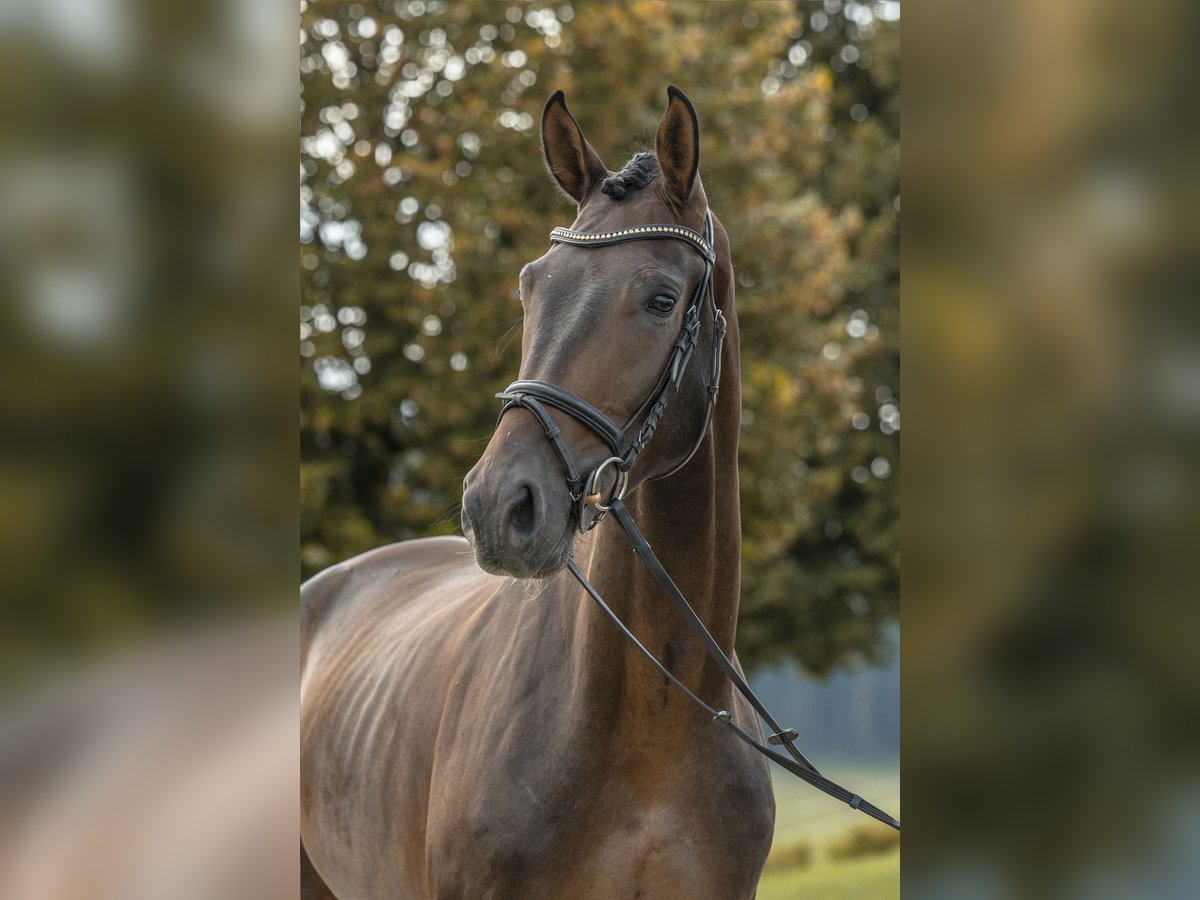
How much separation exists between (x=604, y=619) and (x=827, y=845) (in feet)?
42.5

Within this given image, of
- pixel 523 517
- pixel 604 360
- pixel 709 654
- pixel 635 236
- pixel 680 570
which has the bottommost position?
pixel 709 654

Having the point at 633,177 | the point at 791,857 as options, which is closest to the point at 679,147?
the point at 633,177

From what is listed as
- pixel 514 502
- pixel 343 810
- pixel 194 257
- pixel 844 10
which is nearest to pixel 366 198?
pixel 343 810

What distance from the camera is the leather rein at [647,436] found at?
251 centimetres

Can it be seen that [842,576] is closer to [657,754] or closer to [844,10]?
[844,10]

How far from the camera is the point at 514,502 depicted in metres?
2.38

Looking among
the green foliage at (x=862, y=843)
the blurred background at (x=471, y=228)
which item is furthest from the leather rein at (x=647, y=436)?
the green foliage at (x=862, y=843)

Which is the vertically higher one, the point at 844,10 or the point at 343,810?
the point at 844,10

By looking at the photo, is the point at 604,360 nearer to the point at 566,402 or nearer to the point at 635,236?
the point at 566,402

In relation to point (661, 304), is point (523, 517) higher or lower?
lower

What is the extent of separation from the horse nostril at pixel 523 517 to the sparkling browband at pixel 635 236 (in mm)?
622

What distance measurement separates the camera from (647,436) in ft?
8.63

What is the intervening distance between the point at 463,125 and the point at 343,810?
765 cm

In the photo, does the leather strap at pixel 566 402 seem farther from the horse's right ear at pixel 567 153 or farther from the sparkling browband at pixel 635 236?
the horse's right ear at pixel 567 153
